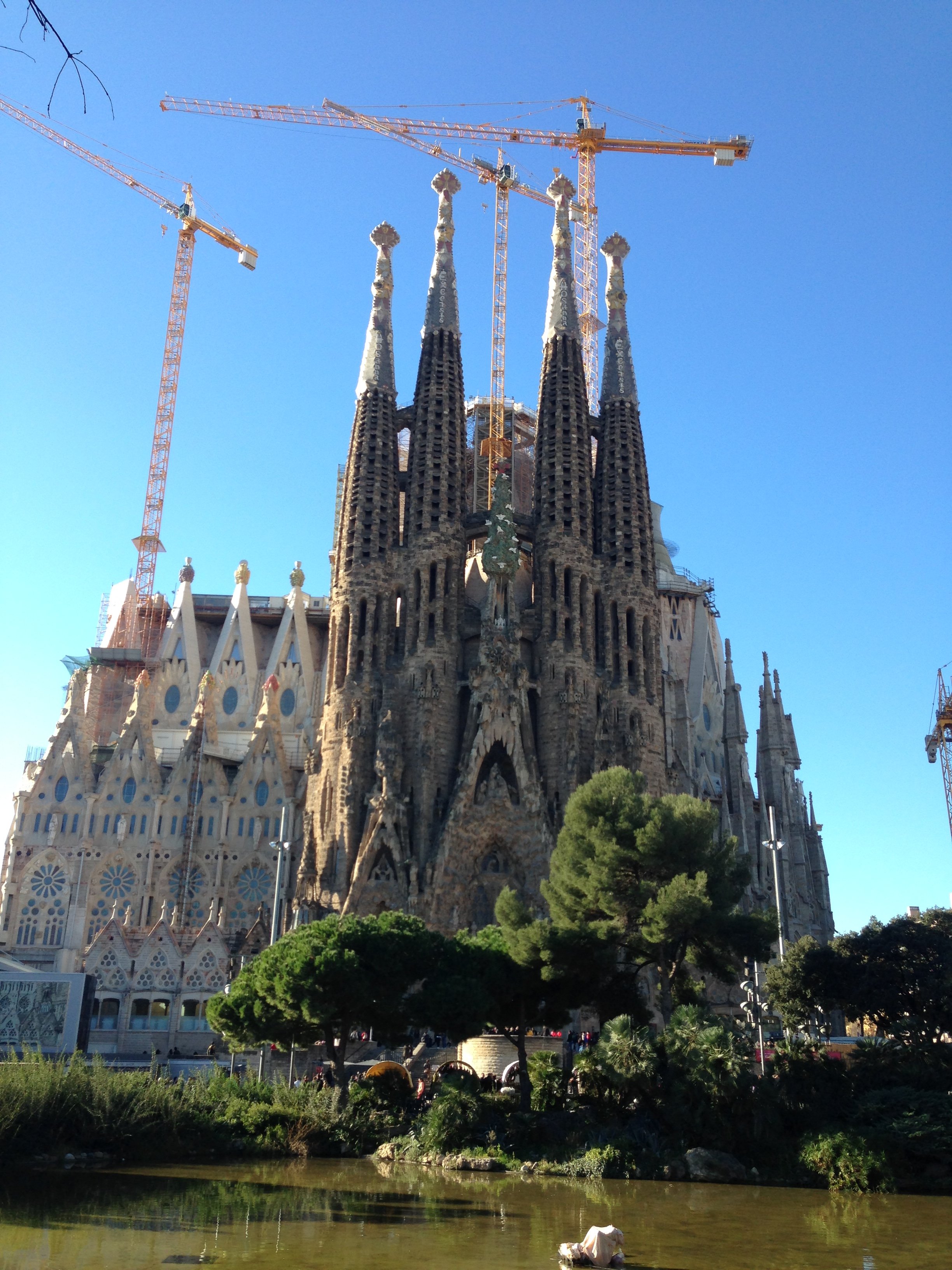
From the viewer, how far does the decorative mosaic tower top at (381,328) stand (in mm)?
49469

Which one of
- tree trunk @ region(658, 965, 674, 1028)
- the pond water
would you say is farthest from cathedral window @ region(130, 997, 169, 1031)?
tree trunk @ region(658, 965, 674, 1028)

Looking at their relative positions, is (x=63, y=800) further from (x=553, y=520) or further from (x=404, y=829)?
(x=553, y=520)

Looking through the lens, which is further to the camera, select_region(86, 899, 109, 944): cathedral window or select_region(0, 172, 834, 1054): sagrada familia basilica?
select_region(86, 899, 109, 944): cathedral window

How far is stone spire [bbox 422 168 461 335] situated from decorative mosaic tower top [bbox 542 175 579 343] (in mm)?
4447

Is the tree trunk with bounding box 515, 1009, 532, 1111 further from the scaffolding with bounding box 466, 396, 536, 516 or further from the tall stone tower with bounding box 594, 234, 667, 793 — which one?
the scaffolding with bounding box 466, 396, 536, 516

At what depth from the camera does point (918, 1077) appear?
21.8m

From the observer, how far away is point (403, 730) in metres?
43.9

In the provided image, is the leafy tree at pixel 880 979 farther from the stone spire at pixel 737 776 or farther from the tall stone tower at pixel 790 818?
the tall stone tower at pixel 790 818

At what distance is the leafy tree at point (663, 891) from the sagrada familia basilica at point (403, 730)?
13.6 meters

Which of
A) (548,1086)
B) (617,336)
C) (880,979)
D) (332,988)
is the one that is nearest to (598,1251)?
(332,988)

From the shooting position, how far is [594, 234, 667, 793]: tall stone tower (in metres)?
44.6

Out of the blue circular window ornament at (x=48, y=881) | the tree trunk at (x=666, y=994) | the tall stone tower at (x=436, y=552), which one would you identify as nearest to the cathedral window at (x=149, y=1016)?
the tall stone tower at (x=436, y=552)

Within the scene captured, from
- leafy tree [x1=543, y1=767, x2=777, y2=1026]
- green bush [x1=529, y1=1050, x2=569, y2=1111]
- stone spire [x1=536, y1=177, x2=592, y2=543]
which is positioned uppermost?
stone spire [x1=536, y1=177, x2=592, y2=543]

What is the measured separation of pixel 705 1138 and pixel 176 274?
6097 centimetres
